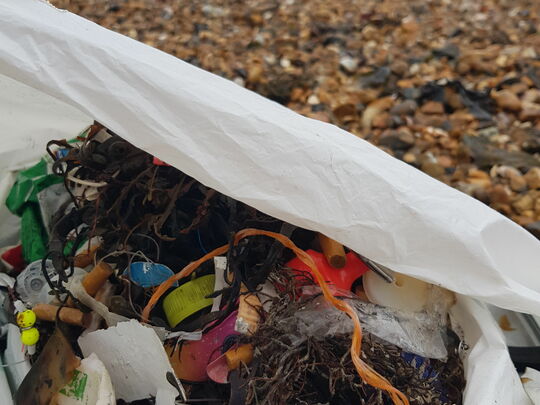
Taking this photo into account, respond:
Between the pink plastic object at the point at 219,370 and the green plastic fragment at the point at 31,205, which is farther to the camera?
the green plastic fragment at the point at 31,205

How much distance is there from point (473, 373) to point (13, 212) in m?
0.84

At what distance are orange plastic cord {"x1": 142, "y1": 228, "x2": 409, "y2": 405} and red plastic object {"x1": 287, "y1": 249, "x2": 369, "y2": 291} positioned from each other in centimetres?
3

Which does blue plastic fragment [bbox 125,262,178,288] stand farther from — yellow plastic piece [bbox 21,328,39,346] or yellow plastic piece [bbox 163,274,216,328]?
yellow plastic piece [bbox 21,328,39,346]

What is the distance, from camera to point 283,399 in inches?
25.6

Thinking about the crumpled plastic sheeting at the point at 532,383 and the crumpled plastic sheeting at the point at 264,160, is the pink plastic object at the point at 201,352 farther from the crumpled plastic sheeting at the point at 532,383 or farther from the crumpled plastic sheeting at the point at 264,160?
the crumpled plastic sheeting at the point at 532,383

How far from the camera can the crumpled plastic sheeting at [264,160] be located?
67 centimetres

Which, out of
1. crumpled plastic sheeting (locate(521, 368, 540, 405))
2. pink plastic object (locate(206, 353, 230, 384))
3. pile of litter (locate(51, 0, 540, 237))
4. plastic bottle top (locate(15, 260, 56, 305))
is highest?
plastic bottle top (locate(15, 260, 56, 305))

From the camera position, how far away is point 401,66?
1.92 m

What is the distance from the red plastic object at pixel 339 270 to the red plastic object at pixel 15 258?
0.51m

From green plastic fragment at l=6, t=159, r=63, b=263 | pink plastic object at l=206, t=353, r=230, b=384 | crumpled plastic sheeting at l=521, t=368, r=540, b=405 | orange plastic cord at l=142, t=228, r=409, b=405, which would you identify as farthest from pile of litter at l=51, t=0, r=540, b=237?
green plastic fragment at l=6, t=159, r=63, b=263

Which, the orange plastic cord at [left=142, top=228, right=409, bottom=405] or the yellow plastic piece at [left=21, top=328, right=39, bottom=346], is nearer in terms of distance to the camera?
the orange plastic cord at [left=142, top=228, right=409, bottom=405]

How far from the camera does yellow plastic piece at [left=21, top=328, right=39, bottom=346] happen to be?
730 mm

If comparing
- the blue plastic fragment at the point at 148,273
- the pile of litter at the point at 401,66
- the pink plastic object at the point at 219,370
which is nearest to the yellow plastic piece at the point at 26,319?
the blue plastic fragment at the point at 148,273

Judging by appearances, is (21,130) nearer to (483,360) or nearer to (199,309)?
(199,309)
